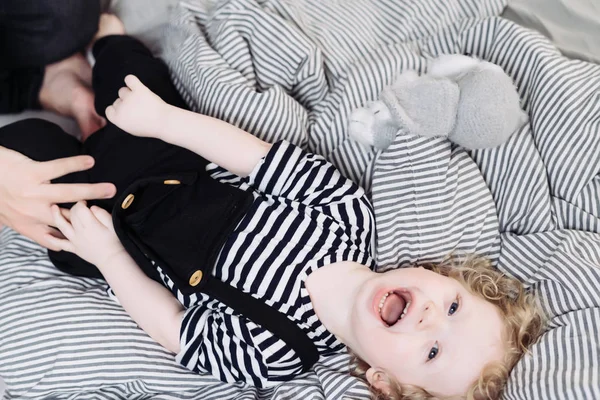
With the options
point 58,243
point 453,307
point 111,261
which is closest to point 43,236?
point 58,243

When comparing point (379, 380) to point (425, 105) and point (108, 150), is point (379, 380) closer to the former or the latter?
point (425, 105)

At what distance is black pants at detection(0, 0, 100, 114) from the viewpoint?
1.07 m

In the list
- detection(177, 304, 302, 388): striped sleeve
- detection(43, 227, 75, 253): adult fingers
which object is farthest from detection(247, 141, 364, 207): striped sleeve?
detection(43, 227, 75, 253): adult fingers

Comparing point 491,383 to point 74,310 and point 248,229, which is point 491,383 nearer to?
point 248,229

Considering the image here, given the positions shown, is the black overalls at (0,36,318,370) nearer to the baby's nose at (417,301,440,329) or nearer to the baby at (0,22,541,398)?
the baby at (0,22,541,398)

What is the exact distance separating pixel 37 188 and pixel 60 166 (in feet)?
0.17

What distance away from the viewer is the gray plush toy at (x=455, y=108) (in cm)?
93

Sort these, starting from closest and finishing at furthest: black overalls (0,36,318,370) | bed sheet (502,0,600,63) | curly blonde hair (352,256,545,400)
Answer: curly blonde hair (352,256,545,400), black overalls (0,36,318,370), bed sheet (502,0,600,63)

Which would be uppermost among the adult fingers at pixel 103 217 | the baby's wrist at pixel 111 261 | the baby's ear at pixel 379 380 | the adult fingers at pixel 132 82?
the adult fingers at pixel 132 82

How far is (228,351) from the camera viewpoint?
3.04 ft

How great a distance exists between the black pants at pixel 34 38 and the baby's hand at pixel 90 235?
30 cm

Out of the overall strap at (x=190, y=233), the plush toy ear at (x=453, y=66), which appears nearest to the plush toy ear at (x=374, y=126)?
the plush toy ear at (x=453, y=66)

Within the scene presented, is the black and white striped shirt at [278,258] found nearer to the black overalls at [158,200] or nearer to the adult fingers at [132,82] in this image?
the black overalls at [158,200]

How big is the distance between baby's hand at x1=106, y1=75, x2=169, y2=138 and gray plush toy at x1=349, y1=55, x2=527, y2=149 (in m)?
0.35
